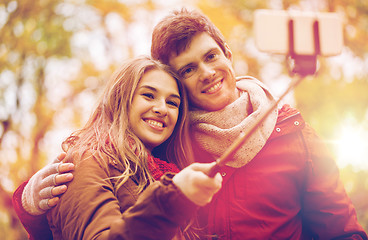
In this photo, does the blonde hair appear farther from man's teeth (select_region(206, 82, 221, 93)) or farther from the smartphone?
the smartphone

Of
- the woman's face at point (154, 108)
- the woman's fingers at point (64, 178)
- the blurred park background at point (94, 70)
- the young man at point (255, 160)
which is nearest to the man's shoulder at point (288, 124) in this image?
the young man at point (255, 160)

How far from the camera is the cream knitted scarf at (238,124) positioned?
2156 millimetres

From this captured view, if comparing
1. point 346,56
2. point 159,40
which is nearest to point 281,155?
point 159,40

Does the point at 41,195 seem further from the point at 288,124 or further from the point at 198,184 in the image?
the point at 288,124

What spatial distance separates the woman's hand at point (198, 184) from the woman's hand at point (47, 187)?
0.70 m

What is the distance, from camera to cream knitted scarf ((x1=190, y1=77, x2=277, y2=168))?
2156 mm

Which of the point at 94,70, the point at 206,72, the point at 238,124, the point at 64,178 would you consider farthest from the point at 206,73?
the point at 94,70

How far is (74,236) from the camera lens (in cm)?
155

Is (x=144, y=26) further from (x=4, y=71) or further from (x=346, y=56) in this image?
(x=346, y=56)

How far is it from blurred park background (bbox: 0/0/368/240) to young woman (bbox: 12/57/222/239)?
447 cm

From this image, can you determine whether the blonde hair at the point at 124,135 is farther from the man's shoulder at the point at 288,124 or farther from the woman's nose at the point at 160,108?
the man's shoulder at the point at 288,124

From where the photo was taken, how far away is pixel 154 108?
2137 millimetres

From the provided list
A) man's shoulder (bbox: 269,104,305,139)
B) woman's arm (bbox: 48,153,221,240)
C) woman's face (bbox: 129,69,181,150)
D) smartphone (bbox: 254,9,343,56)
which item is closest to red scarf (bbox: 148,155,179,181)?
woman's face (bbox: 129,69,181,150)

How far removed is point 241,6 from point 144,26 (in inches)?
104
